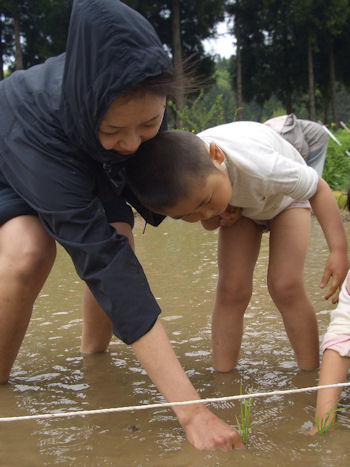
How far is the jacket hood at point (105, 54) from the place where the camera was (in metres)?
1.47

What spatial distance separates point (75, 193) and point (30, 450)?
0.76 meters

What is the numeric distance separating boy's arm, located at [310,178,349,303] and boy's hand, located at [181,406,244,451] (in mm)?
633

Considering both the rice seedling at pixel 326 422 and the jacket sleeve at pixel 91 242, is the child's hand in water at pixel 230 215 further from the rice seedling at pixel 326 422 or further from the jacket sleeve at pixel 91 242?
the rice seedling at pixel 326 422

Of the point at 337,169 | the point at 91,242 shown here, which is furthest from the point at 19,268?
the point at 337,169

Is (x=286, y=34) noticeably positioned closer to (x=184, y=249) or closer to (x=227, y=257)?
(x=184, y=249)

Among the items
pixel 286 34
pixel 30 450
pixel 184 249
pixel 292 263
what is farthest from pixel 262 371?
pixel 286 34

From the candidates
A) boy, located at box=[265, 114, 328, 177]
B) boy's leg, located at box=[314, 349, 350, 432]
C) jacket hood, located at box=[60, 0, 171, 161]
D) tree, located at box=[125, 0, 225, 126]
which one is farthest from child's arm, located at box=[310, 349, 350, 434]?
tree, located at box=[125, 0, 225, 126]

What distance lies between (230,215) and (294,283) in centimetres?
36

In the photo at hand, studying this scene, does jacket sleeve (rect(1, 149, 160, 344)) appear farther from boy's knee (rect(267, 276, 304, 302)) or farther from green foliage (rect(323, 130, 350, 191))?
green foliage (rect(323, 130, 350, 191))

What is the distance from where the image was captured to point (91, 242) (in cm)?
168

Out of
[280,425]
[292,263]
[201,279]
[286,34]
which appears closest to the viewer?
[280,425]

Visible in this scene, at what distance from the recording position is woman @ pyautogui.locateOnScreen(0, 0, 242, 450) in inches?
58.6

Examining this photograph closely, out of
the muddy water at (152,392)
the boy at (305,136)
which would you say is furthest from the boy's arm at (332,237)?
the boy at (305,136)

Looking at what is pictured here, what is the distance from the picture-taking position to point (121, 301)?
164cm
